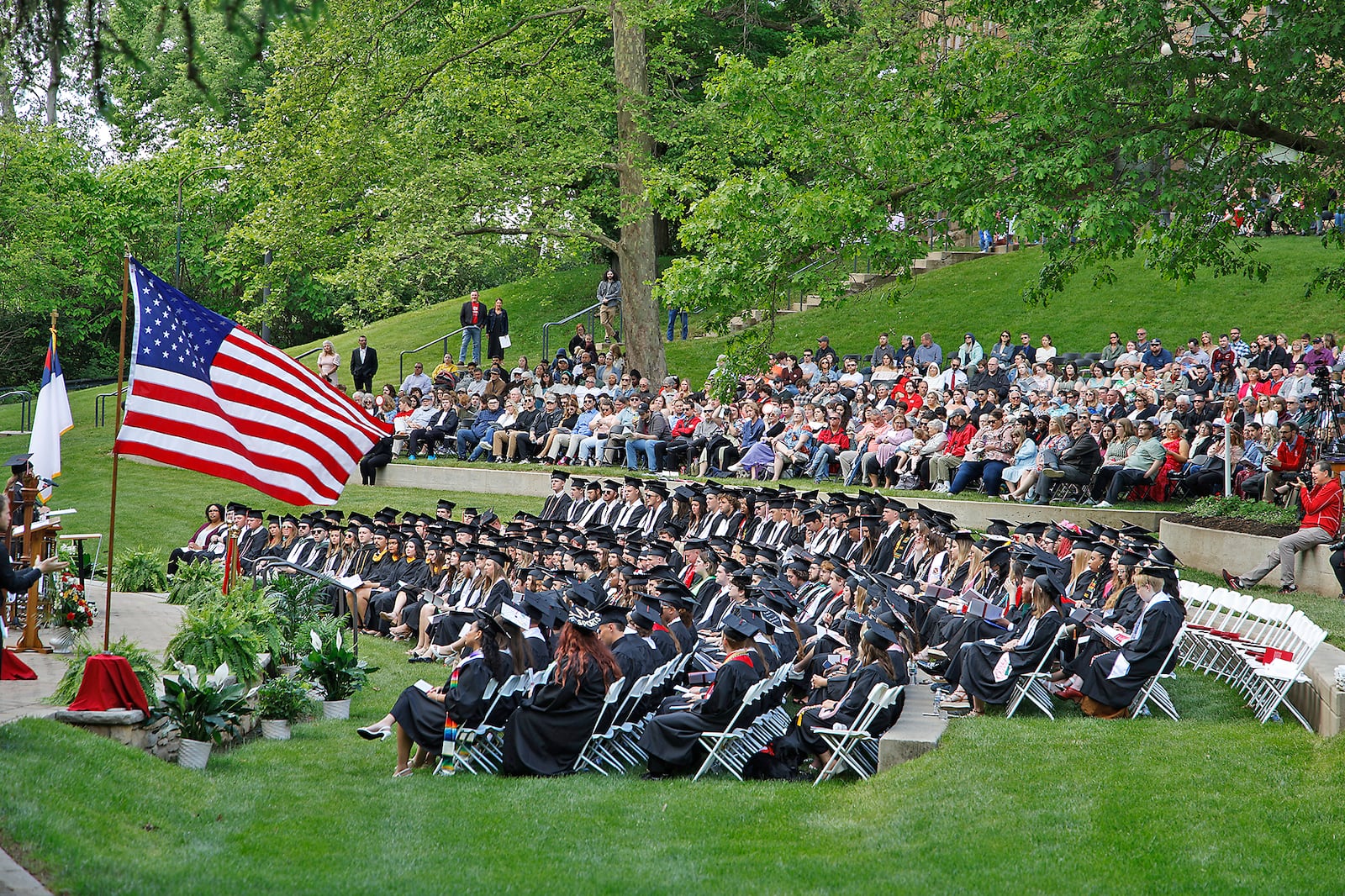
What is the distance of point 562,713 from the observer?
9.65 meters

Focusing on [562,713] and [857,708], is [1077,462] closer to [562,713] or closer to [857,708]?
[857,708]

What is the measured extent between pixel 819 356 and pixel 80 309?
26.6 m

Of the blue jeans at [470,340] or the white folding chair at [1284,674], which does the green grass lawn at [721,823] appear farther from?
the blue jeans at [470,340]

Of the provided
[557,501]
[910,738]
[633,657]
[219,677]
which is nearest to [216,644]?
[219,677]

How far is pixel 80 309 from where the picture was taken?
40.7 meters

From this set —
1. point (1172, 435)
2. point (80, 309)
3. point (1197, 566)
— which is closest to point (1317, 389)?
point (1172, 435)

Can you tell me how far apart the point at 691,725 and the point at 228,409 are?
14.3 feet

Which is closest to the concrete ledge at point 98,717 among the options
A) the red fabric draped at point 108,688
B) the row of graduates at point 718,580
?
the red fabric draped at point 108,688

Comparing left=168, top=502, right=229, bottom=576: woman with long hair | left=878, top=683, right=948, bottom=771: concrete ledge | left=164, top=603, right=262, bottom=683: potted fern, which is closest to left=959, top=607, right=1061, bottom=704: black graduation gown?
left=878, top=683, right=948, bottom=771: concrete ledge

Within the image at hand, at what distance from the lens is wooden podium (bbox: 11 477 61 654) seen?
11398 mm

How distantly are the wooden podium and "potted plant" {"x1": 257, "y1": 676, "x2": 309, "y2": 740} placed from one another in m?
2.19

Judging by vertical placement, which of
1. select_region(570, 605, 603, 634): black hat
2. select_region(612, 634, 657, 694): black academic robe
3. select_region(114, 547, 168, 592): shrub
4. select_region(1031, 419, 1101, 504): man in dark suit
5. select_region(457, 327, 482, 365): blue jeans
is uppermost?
select_region(457, 327, 482, 365): blue jeans

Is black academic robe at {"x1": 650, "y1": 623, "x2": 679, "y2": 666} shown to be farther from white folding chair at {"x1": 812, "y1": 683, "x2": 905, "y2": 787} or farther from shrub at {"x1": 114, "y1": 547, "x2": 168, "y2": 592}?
shrub at {"x1": 114, "y1": 547, "x2": 168, "y2": 592}

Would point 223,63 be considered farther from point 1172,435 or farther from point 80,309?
point 1172,435
